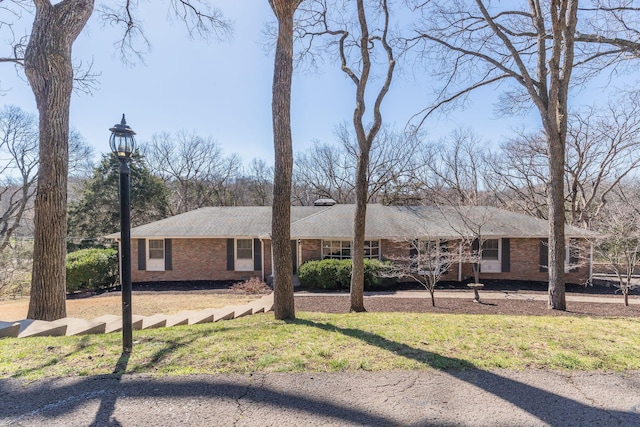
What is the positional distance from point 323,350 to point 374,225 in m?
10.9

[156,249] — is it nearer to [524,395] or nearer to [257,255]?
[257,255]

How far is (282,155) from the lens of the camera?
19.7 ft

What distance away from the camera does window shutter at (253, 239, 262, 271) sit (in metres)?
14.6

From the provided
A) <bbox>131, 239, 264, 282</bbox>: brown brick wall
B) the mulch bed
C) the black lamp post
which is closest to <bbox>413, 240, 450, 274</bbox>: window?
the mulch bed

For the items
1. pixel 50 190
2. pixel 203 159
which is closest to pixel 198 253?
pixel 50 190

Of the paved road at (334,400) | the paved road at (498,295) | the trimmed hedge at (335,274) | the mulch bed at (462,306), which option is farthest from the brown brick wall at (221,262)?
the paved road at (334,400)

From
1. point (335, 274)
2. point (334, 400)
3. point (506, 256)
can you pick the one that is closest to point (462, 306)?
point (335, 274)

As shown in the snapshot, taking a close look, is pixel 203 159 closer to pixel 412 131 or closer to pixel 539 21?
pixel 412 131

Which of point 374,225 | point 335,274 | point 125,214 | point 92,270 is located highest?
point 125,214

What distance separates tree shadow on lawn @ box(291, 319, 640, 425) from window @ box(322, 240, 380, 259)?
32.6 feet

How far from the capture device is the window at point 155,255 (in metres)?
14.6

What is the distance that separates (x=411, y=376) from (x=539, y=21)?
10.6 metres

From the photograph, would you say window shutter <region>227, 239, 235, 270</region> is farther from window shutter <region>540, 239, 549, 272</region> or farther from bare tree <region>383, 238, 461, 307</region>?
window shutter <region>540, 239, 549, 272</region>

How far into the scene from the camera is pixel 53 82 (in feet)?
19.8
